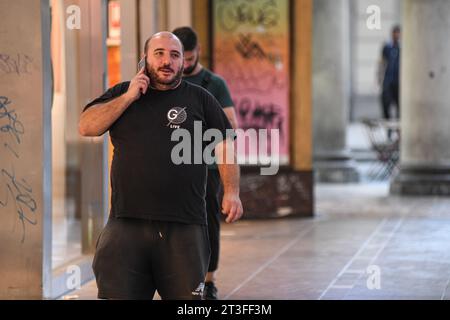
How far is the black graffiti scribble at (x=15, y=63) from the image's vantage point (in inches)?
320

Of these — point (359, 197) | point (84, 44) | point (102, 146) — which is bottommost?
point (359, 197)

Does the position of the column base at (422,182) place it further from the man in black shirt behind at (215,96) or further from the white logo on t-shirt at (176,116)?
the white logo on t-shirt at (176,116)

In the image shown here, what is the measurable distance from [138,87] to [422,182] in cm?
1107

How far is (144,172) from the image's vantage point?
5871mm

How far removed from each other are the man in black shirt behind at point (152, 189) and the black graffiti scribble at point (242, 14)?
25.1 feet

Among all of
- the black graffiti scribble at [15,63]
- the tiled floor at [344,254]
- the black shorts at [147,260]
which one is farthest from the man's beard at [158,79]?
the tiled floor at [344,254]

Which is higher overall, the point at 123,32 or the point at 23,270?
the point at 123,32

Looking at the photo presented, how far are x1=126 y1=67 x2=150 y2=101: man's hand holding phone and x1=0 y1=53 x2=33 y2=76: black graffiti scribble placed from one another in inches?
97.4

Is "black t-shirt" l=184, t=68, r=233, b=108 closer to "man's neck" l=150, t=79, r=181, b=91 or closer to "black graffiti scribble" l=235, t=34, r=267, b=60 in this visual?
"man's neck" l=150, t=79, r=181, b=91

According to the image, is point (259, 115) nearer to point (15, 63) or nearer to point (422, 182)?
point (422, 182)

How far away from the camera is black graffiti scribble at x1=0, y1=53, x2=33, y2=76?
8.14 meters

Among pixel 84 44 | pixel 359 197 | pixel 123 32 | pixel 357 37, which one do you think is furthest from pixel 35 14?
pixel 357 37
